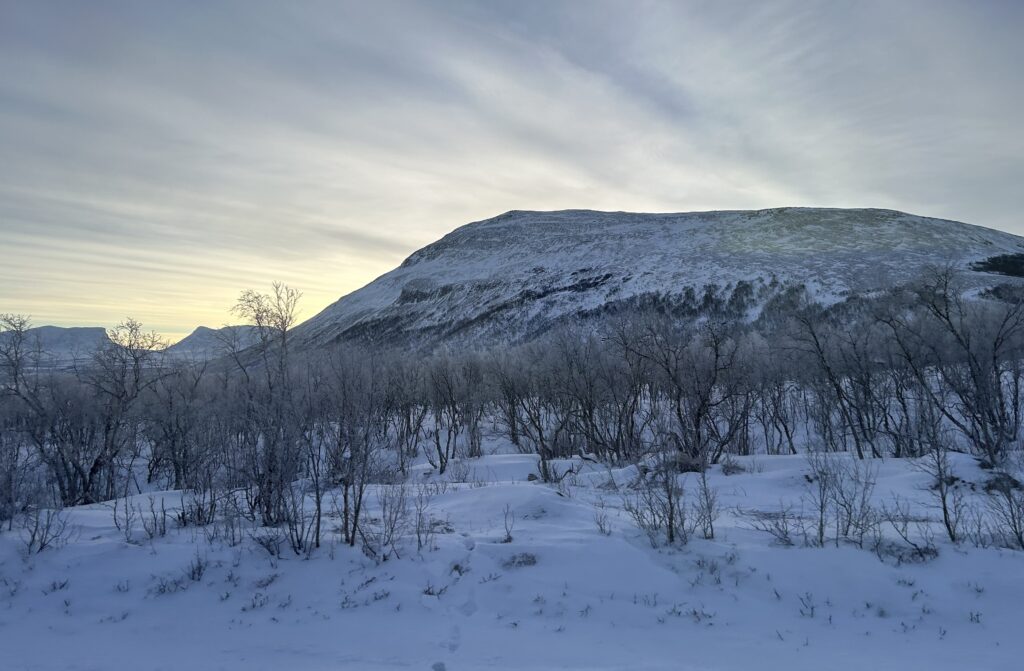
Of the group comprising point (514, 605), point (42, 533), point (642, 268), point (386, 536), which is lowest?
point (514, 605)

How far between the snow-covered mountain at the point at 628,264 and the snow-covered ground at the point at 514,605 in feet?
235

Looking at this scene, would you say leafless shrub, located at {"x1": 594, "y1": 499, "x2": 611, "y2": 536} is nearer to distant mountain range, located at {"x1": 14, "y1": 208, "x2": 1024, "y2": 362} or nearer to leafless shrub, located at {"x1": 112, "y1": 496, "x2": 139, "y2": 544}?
leafless shrub, located at {"x1": 112, "y1": 496, "x2": 139, "y2": 544}

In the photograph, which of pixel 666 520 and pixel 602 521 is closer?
pixel 666 520

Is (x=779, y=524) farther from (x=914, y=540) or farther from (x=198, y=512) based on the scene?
(x=198, y=512)

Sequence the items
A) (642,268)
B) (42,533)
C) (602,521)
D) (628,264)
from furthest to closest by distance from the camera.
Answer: (628,264)
(642,268)
(602,521)
(42,533)

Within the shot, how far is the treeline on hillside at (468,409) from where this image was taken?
460 inches

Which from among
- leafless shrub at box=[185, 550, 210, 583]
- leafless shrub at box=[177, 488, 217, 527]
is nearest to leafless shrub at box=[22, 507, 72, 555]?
leafless shrub at box=[177, 488, 217, 527]

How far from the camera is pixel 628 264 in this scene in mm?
100188

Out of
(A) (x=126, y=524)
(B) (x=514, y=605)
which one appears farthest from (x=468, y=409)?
(B) (x=514, y=605)

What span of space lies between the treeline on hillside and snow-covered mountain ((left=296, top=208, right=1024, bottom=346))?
23.5 m

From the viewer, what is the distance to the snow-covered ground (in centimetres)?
716

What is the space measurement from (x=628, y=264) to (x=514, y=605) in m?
95.6

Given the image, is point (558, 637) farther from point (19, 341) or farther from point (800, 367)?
point (800, 367)

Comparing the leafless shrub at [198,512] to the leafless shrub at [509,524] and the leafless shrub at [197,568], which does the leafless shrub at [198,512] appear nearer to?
the leafless shrub at [197,568]
